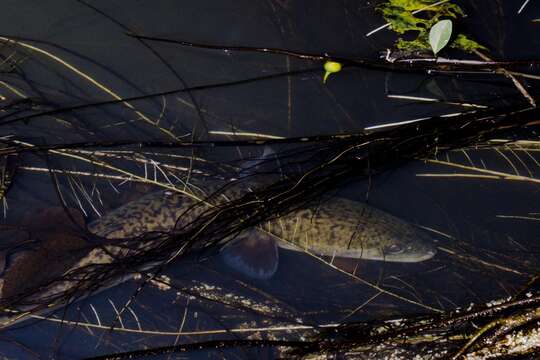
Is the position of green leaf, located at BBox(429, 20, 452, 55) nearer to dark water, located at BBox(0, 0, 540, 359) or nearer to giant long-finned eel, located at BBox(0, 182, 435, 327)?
dark water, located at BBox(0, 0, 540, 359)

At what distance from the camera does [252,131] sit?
4.07m

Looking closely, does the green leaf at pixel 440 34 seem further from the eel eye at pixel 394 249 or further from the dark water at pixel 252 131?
the eel eye at pixel 394 249

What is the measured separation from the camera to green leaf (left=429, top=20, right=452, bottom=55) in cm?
352

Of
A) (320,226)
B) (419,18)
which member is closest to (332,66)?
(419,18)

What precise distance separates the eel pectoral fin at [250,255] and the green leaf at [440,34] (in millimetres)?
1832

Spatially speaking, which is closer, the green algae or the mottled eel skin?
the green algae

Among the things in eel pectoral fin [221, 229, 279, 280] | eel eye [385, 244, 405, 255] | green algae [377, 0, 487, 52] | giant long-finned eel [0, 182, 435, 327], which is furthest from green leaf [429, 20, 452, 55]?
eel pectoral fin [221, 229, 279, 280]

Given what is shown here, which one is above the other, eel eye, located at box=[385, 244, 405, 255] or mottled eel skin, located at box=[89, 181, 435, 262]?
mottled eel skin, located at box=[89, 181, 435, 262]

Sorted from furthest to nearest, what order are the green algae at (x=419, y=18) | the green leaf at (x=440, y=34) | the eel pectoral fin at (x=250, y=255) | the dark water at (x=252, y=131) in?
the eel pectoral fin at (x=250, y=255) → the dark water at (x=252, y=131) → the green algae at (x=419, y=18) → the green leaf at (x=440, y=34)

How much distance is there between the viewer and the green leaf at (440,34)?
352cm

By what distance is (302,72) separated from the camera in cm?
398

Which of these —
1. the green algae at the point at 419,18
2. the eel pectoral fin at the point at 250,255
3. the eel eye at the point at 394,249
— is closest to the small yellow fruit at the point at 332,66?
the green algae at the point at 419,18

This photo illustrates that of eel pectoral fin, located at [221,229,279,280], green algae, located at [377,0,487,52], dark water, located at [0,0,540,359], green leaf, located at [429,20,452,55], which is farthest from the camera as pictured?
eel pectoral fin, located at [221,229,279,280]

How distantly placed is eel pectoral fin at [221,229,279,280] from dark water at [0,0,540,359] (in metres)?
0.08
